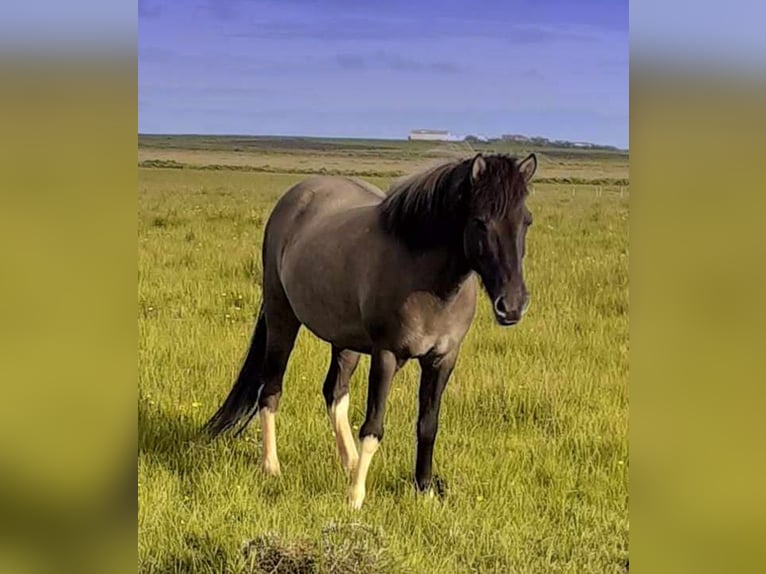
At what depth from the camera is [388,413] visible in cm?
227

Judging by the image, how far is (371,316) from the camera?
2.15m

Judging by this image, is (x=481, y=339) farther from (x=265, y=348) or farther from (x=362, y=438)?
(x=265, y=348)

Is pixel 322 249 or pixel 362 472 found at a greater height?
pixel 322 249

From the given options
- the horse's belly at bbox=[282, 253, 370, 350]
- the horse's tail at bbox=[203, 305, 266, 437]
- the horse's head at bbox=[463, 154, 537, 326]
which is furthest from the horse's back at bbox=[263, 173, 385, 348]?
the horse's head at bbox=[463, 154, 537, 326]

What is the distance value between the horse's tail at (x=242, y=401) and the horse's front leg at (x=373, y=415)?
0.95 feet

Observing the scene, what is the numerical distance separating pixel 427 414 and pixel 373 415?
137 mm

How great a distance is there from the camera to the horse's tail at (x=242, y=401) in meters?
2.30

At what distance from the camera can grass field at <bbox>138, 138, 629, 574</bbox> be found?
215cm

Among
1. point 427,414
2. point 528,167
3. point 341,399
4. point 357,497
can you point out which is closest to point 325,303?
point 341,399

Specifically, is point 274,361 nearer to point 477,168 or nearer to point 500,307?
point 500,307
